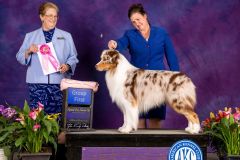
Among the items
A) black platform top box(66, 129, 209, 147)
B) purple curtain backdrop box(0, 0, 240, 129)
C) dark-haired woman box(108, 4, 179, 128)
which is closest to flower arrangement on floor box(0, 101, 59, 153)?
black platform top box(66, 129, 209, 147)

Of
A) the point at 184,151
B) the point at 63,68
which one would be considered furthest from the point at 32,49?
the point at 184,151

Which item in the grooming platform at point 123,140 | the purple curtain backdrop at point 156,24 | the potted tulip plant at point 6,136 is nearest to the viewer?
the grooming platform at point 123,140

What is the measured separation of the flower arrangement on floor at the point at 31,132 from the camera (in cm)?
312

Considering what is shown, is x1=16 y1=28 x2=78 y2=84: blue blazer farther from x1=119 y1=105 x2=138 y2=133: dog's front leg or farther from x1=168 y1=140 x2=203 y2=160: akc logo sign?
x1=168 y1=140 x2=203 y2=160: akc logo sign

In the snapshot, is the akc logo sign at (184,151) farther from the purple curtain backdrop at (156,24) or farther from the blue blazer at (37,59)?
the purple curtain backdrop at (156,24)

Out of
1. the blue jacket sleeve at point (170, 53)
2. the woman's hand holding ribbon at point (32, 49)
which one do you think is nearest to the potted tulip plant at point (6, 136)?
the woman's hand holding ribbon at point (32, 49)

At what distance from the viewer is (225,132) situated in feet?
10.8

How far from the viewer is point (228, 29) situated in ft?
15.0

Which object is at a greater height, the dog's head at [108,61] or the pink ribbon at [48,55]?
the pink ribbon at [48,55]

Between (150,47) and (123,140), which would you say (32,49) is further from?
(123,140)

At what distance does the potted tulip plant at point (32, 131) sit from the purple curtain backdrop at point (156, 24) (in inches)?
46.1

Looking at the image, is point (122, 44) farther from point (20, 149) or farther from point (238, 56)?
point (238, 56)

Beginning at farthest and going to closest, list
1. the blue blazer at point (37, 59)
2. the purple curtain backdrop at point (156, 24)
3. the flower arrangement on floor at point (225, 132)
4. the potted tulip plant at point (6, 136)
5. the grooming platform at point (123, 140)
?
1. the purple curtain backdrop at point (156, 24)
2. the blue blazer at point (37, 59)
3. the flower arrangement on floor at point (225, 132)
4. the potted tulip plant at point (6, 136)
5. the grooming platform at point (123, 140)

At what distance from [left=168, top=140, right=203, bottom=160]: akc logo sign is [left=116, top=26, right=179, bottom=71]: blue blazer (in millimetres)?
691
